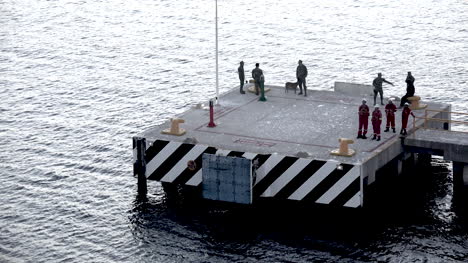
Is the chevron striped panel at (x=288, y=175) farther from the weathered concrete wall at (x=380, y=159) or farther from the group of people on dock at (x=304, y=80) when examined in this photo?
the group of people on dock at (x=304, y=80)

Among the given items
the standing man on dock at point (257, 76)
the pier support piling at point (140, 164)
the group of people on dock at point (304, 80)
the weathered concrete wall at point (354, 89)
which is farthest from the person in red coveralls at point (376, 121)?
the pier support piling at point (140, 164)

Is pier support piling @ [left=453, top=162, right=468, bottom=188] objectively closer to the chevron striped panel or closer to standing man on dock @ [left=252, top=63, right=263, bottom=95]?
the chevron striped panel

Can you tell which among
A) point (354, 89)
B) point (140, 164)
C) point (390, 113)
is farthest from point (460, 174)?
point (140, 164)

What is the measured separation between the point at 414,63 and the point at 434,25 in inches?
504

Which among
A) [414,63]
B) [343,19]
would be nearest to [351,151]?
[414,63]

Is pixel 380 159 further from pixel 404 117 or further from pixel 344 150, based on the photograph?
pixel 404 117

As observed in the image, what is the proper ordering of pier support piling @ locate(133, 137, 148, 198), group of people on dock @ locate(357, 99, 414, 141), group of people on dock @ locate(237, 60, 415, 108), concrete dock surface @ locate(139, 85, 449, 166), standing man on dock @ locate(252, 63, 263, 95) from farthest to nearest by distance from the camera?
standing man on dock @ locate(252, 63, 263, 95)
group of people on dock @ locate(237, 60, 415, 108)
pier support piling @ locate(133, 137, 148, 198)
group of people on dock @ locate(357, 99, 414, 141)
concrete dock surface @ locate(139, 85, 449, 166)

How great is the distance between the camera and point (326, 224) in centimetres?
5134

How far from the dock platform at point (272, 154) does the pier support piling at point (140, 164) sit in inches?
1.8

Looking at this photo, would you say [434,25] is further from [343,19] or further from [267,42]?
[267,42]

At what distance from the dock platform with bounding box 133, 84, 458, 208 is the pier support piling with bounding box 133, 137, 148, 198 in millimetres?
46

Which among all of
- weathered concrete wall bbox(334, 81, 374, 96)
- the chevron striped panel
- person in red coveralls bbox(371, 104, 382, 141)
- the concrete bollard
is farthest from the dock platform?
weathered concrete wall bbox(334, 81, 374, 96)

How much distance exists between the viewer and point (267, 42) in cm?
8944

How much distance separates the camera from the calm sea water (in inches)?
1946
